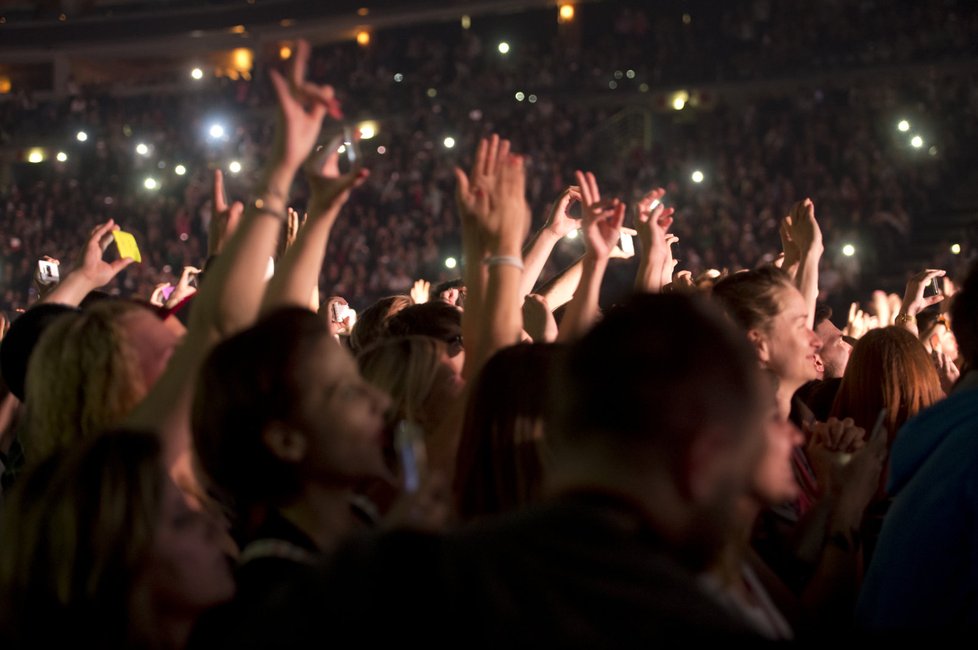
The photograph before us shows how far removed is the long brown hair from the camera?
339 centimetres

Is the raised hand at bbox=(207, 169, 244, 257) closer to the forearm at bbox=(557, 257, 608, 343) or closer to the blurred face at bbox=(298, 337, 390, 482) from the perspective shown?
the forearm at bbox=(557, 257, 608, 343)

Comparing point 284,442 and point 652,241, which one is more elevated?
point 652,241

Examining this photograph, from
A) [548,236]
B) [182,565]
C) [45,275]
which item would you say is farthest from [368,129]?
[182,565]

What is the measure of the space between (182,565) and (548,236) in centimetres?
259

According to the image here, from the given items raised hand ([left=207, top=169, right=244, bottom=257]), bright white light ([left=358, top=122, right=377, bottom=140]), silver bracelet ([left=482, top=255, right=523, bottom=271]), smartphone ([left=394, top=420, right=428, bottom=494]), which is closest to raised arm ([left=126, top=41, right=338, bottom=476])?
silver bracelet ([left=482, top=255, right=523, bottom=271])

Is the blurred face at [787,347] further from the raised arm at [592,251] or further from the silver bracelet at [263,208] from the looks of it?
the silver bracelet at [263,208]

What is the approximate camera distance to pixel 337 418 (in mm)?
1928

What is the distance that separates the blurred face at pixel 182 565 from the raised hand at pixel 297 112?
731 millimetres

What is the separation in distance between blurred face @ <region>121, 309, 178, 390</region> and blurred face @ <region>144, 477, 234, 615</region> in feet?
1.80

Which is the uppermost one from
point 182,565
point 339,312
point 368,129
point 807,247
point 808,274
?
point 368,129

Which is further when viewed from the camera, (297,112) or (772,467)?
(297,112)

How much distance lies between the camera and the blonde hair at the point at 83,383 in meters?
2.16

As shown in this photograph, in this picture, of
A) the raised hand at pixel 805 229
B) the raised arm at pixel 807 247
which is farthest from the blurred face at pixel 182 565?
the raised hand at pixel 805 229

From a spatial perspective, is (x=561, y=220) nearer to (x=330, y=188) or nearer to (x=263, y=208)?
(x=330, y=188)
